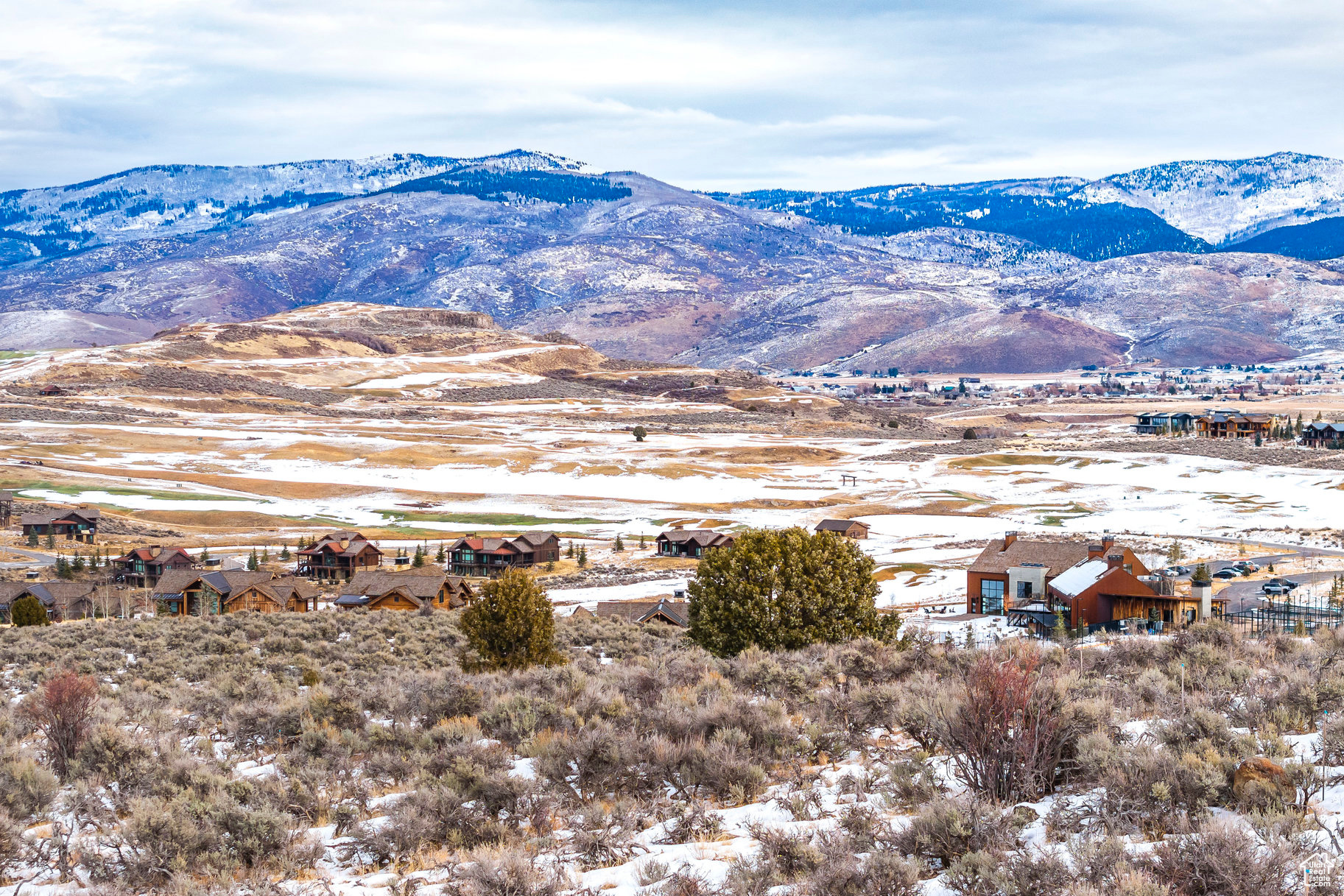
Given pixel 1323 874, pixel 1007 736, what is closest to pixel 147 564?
pixel 1007 736

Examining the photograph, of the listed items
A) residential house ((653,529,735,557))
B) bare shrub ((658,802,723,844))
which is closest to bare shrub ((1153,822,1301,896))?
bare shrub ((658,802,723,844))

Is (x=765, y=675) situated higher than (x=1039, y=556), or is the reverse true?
(x=765, y=675)

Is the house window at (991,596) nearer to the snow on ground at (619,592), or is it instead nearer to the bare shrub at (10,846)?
the snow on ground at (619,592)

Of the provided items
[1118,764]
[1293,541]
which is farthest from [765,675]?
[1293,541]

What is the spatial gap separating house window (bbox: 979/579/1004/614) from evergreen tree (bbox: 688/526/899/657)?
744 inches

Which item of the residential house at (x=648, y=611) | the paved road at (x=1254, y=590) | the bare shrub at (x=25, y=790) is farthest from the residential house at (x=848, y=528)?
the bare shrub at (x=25, y=790)

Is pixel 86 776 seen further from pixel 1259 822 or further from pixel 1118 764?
pixel 1259 822

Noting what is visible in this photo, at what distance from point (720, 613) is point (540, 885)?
61.6ft

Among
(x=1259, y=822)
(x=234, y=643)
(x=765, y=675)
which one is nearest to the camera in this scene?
(x=1259, y=822)

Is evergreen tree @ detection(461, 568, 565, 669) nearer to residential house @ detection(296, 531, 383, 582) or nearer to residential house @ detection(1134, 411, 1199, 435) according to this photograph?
residential house @ detection(296, 531, 383, 582)

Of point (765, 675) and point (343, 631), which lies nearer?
point (765, 675)

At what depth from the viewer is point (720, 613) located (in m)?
28.8

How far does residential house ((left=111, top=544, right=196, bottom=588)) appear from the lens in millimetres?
70938

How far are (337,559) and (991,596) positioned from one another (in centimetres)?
4301
